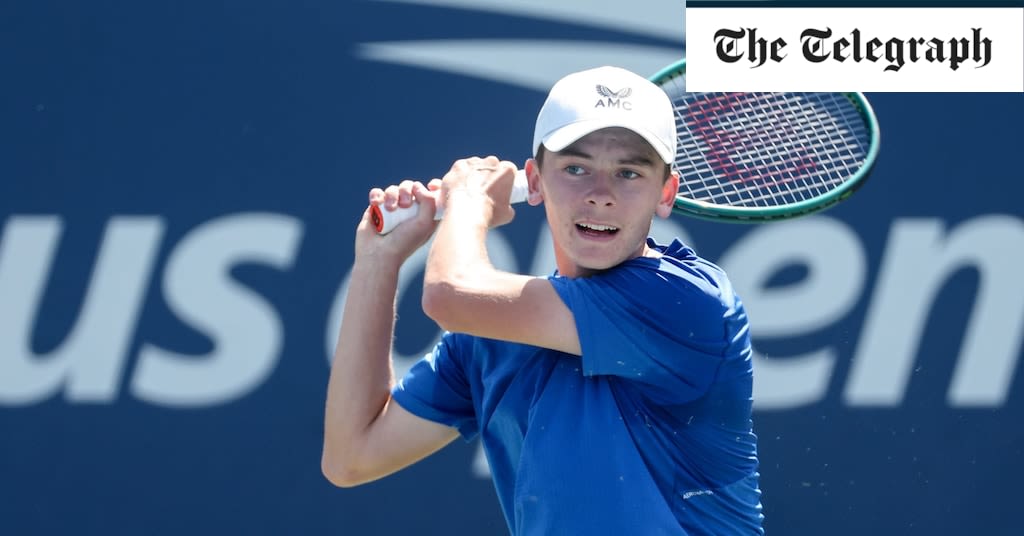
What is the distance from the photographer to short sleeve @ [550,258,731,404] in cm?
234

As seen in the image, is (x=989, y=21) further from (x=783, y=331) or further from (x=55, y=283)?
(x=55, y=283)

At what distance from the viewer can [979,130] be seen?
473 cm

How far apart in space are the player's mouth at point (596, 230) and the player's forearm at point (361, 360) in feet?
1.35

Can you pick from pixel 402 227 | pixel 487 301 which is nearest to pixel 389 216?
pixel 402 227

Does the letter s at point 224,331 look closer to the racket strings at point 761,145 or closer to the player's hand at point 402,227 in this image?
the racket strings at point 761,145

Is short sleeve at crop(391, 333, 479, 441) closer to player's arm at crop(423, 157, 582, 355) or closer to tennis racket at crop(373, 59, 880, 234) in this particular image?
player's arm at crop(423, 157, 582, 355)

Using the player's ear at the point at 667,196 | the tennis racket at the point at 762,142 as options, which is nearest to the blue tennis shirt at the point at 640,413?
the player's ear at the point at 667,196

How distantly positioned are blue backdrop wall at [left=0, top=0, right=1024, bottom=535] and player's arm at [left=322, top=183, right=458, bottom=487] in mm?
1943

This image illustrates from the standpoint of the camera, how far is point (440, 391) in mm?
2689

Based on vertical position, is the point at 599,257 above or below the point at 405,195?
below

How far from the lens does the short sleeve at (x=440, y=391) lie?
269 centimetres

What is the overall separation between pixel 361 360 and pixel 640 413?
0.56m

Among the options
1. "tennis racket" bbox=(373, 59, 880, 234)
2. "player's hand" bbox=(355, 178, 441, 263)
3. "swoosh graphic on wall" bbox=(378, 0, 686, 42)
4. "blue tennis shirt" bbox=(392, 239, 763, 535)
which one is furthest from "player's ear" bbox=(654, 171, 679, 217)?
"swoosh graphic on wall" bbox=(378, 0, 686, 42)

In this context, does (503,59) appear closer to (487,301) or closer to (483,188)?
(483,188)
